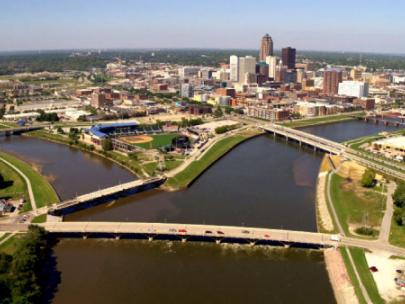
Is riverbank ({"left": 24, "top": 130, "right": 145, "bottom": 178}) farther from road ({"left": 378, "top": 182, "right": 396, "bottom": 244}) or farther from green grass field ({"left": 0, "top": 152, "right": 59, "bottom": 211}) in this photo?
road ({"left": 378, "top": 182, "right": 396, "bottom": 244})

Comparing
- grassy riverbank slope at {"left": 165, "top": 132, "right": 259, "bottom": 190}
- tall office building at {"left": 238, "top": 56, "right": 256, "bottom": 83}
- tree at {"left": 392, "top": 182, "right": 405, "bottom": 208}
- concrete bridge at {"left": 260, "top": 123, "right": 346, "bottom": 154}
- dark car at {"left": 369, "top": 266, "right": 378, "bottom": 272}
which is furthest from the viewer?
tall office building at {"left": 238, "top": 56, "right": 256, "bottom": 83}

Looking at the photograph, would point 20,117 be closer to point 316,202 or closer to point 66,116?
point 66,116

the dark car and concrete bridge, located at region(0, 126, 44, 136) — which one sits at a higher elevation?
concrete bridge, located at region(0, 126, 44, 136)

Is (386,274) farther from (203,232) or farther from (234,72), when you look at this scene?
(234,72)

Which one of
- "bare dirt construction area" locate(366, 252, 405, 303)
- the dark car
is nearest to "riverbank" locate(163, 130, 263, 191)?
"bare dirt construction area" locate(366, 252, 405, 303)

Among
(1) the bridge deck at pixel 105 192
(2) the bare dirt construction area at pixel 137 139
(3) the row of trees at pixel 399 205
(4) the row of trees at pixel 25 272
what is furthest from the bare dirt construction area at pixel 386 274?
(2) the bare dirt construction area at pixel 137 139

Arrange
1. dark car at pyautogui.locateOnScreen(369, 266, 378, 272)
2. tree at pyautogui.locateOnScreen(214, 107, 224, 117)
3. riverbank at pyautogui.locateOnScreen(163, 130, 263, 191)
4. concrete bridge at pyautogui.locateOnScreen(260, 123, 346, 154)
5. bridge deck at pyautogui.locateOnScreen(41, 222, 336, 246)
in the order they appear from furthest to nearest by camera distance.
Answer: tree at pyautogui.locateOnScreen(214, 107, 224, 117), concrete bridge at pyautogui.locateOnScreen(260, 123, 346, 154), riverbank at pyautogui.locateOnScreen(163, 130, 263, 191), bridge deck at pyautogui.locateOnScreen(41, 222, 336, 246), dark car at pyautogui.locateOnScreen(369, 266, 378, 272)
